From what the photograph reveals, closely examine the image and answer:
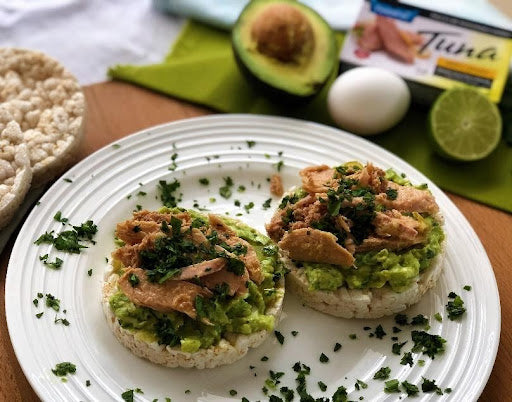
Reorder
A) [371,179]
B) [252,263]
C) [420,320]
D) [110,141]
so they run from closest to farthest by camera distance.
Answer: [252,263]
[420,320]
[371,179]
[110,141]

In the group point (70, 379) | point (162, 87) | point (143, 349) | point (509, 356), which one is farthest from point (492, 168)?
point (70, 379)

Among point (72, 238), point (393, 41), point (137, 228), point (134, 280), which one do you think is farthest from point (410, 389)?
point (393, 41)

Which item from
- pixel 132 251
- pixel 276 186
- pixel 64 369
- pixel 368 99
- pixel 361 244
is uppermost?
pixel 368 99

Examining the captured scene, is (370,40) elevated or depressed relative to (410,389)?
elevated

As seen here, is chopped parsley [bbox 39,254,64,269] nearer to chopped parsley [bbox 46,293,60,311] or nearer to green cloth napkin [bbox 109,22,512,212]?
chopped parsley [bbox 46,293,60,311]

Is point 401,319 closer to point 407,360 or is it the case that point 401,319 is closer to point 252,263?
point 407,360

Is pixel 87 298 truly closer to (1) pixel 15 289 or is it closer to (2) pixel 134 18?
(1) pixel 15 289

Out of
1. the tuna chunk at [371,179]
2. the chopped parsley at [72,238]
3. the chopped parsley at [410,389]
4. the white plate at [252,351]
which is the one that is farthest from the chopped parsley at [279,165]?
the chopped parsley at [410,389]

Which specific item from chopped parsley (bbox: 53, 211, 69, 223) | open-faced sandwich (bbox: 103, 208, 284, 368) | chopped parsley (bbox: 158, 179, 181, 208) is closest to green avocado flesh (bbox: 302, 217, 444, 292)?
open-faced sandwich (bbox: 103, 208, 284, 368)
